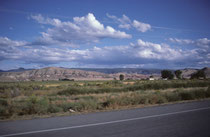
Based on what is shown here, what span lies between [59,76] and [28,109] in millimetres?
171672

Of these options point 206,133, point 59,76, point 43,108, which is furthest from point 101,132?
point 59,76

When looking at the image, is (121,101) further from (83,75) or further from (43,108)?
(83,75)

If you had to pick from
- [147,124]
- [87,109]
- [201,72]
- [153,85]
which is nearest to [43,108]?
[87,109]

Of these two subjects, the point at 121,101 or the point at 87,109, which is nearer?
the point at 87,109

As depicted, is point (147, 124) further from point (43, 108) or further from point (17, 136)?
point (43, 108)

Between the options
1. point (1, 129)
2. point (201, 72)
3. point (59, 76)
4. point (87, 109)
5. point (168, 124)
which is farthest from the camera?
point (59, 76)

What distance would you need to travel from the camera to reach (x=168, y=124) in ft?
29.7

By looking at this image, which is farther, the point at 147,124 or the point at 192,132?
the point at 147,124

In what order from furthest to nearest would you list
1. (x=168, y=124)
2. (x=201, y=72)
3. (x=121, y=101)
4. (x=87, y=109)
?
1. (x=201, y=72)
2. (x=121, y=101)
3. (x=87, y=109)
4. (x=168, y=124)

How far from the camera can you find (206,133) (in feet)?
24.9

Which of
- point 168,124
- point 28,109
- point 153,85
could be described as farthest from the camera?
point 153,85

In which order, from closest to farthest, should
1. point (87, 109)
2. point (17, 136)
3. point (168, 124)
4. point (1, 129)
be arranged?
point (17, 136) → point (1, 129) → point (168, 124) → point (87, 109)

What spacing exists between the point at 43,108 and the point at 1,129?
5.60 meters

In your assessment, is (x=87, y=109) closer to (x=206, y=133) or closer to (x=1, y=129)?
(x=1, y=129)
